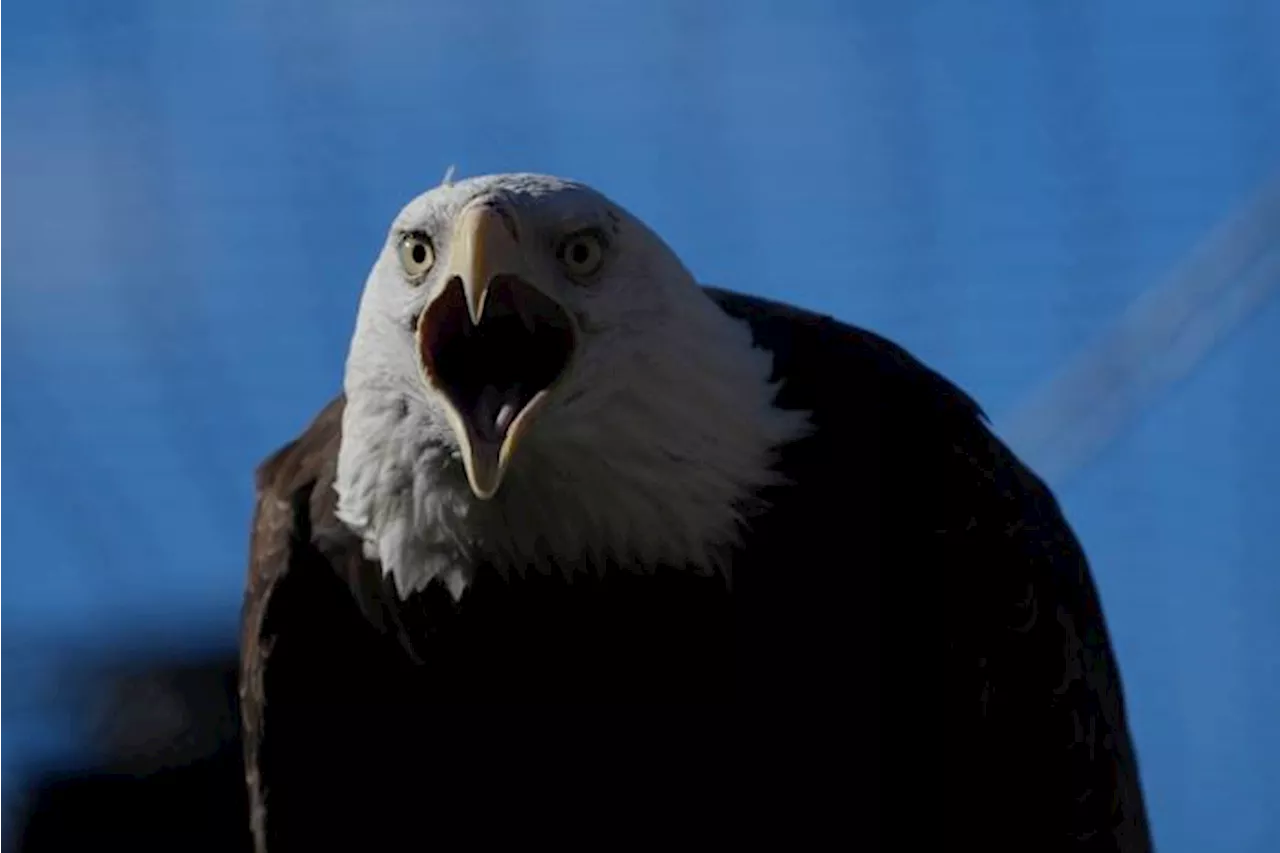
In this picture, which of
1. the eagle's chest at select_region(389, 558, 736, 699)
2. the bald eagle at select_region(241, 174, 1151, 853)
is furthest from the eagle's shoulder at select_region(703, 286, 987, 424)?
the eagle's chest at select_region(389, 558, 736, 699)

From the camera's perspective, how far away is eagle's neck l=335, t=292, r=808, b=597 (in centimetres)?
330

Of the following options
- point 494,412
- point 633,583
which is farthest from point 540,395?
point 633,583

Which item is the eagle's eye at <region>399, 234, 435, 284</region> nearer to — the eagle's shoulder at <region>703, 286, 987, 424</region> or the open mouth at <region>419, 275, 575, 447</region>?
the open mouth at <region>419, 275, 575, 447</region>

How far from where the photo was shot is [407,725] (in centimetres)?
359

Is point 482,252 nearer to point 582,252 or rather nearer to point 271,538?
point 582,252

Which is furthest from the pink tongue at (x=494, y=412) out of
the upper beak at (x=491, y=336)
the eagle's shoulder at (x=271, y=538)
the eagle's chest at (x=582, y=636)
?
the eagle's shoulder at (x=271, y=538)

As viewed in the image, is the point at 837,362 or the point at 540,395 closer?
the point at 540,395

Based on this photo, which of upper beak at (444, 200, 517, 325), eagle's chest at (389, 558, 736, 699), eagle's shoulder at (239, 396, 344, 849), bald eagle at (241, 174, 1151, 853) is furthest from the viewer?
eagle's shoulder at (239, 396, 344, 849)

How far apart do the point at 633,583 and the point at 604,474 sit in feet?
0.65

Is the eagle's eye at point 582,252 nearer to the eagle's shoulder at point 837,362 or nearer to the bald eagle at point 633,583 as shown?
the bald eagle at point 633,583

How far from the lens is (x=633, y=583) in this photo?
11.5ft

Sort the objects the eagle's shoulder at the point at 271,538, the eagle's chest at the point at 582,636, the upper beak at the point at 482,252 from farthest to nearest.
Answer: the eagle's shoulder at the point at 271,538
the eagle's chest at the point at 582,636
the upper beak at the point at 482,252

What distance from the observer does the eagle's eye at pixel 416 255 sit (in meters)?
3.30

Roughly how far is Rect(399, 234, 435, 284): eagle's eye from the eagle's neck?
156mm
